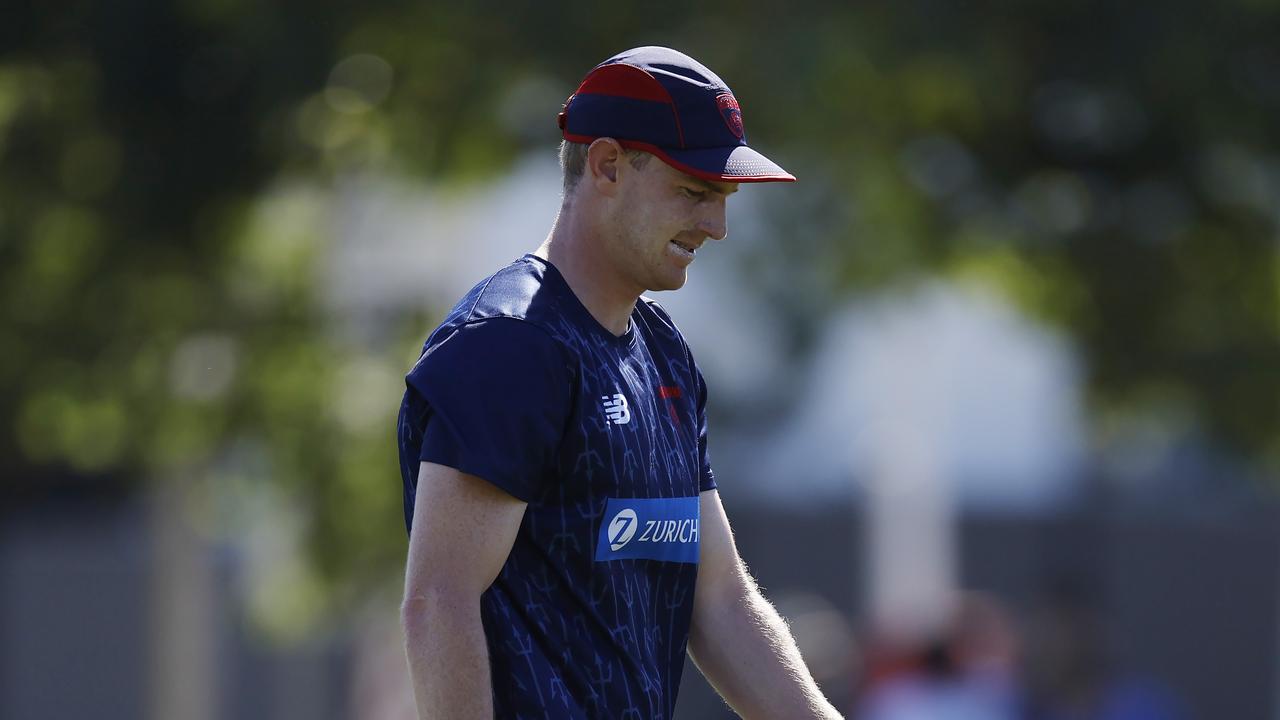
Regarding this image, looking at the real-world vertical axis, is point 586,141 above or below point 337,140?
below

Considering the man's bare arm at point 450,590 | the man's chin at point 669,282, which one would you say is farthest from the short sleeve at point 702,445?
the man's bare arm at point 450,590

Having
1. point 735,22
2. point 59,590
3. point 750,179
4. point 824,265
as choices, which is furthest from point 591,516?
point 59,590

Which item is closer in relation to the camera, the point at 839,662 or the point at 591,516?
the point at 591,516

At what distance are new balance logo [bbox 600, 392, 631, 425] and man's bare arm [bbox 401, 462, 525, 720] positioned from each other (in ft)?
0.87

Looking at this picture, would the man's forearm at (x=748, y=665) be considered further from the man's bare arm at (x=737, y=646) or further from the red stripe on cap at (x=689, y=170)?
the red stripe on cap at (x=689, y=170)

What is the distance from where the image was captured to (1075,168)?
11.0m

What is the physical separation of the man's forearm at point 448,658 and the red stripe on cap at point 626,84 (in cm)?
94

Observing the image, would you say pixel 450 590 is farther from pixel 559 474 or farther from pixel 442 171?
pixel 442 171

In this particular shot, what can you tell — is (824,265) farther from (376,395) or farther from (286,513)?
(286,513)

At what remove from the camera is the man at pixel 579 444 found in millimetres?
3109

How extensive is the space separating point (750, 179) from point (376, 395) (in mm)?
7117

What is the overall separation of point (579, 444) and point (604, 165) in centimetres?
51

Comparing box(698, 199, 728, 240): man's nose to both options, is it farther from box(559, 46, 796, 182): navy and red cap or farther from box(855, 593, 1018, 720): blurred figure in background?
box(855, 593, 1018, 720): blurred figure in background

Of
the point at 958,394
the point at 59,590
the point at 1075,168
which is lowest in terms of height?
the point at 59,590
